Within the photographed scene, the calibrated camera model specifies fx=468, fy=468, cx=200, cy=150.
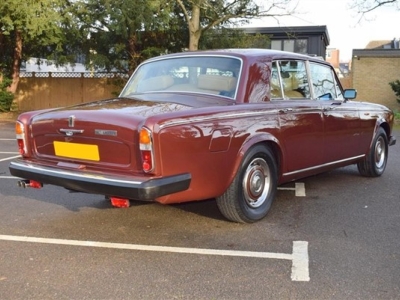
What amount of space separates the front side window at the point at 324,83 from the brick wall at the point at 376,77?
59.3 ft

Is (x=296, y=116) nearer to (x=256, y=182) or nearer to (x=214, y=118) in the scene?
(x=256, y=182)

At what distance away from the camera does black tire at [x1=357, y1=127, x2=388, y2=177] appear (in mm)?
6832

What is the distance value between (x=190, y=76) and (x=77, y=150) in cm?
151

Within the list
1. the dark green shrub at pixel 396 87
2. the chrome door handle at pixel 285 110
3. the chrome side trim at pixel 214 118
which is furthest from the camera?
the dark green shrub at pixel 396 87

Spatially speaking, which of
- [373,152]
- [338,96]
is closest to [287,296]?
[338,96]

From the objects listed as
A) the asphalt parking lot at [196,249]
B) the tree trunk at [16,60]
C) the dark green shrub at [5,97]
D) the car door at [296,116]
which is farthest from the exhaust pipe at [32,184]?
the dark green shrub at [5,97]

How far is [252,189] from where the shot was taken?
461cm

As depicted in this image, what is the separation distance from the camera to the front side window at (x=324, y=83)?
19.1ft

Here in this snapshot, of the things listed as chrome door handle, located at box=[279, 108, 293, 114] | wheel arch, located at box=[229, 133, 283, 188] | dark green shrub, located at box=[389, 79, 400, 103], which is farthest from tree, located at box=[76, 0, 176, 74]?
wheel arch, located at box=[229, 133, 283, 188]

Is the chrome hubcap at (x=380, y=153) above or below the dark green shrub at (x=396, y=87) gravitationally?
above

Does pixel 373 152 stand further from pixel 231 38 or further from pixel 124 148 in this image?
pixel 231 38

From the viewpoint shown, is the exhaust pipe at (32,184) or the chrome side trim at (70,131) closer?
the chrome side trim at (70,131)

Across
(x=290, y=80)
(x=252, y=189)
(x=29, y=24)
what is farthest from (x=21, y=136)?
(x=29, y=24)

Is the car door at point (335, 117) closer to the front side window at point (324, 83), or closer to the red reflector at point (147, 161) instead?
the front side window at point (324, 83)
